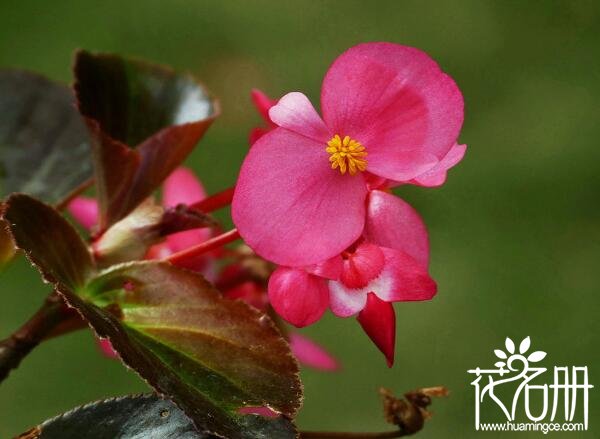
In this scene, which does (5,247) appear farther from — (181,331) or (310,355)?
(310,355)

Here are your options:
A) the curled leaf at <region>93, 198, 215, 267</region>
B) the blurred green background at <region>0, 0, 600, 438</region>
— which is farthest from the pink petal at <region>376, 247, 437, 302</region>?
the blurred green background at <region>0, 0, 600, 438</region>

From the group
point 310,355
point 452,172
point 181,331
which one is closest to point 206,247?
point 181,331

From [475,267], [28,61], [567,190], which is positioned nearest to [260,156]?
[475,267]

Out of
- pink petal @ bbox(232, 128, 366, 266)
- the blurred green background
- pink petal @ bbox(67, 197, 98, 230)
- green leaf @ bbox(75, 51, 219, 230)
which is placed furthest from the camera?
the blurred green background

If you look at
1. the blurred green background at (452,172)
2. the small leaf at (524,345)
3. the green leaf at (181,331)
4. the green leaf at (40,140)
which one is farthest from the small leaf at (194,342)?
the blurred green background at (452,172)

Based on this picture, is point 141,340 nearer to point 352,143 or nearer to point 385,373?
point 352,143

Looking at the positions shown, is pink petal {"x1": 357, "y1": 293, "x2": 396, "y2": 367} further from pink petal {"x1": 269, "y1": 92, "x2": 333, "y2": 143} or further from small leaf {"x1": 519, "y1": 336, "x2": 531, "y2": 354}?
small leaf {"x1": 519, "y1": 336, "x2": 531, "y2": 354}
